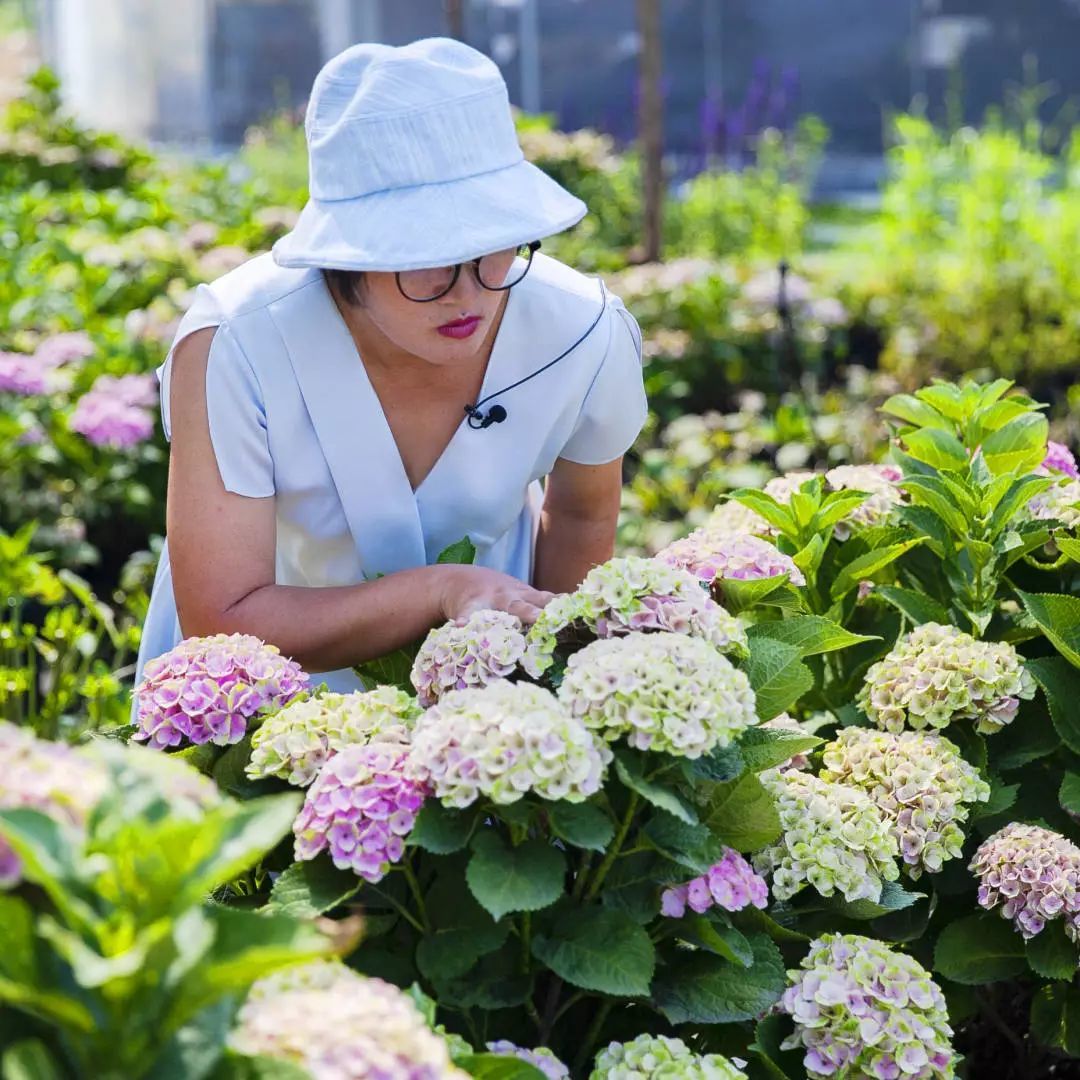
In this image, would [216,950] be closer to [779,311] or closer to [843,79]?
[779,311]

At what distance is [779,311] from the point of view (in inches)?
191

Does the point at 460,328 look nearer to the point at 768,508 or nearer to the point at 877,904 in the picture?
the point at 768,508

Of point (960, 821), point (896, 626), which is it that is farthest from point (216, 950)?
point (896, 626)

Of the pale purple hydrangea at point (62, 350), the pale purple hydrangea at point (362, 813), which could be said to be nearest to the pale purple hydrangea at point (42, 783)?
the pale purple hydrangea at point (362, 813)

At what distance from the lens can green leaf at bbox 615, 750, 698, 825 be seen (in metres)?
1.11

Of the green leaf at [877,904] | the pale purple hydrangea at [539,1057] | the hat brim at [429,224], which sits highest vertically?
the hat brim at [429,224]

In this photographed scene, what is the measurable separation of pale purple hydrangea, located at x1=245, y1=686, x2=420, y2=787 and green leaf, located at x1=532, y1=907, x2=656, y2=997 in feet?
0.64

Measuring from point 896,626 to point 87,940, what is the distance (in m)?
1.20

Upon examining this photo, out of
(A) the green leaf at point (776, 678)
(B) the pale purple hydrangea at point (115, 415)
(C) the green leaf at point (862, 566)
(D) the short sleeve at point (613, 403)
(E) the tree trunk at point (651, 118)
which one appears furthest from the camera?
(E) the tree trunk at point (651, 118)

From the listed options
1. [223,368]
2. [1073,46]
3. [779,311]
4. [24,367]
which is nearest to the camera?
[223,368]

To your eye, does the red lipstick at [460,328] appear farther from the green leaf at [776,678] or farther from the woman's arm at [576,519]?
the green leaf at [776,678]

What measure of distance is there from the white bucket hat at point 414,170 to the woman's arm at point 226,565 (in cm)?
22

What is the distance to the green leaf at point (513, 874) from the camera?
42.0 inches

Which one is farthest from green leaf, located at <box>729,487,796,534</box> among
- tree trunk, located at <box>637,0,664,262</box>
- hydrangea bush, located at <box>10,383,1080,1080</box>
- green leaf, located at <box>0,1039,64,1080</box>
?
tree trunk, located at <box>637,0,664,262</box>
